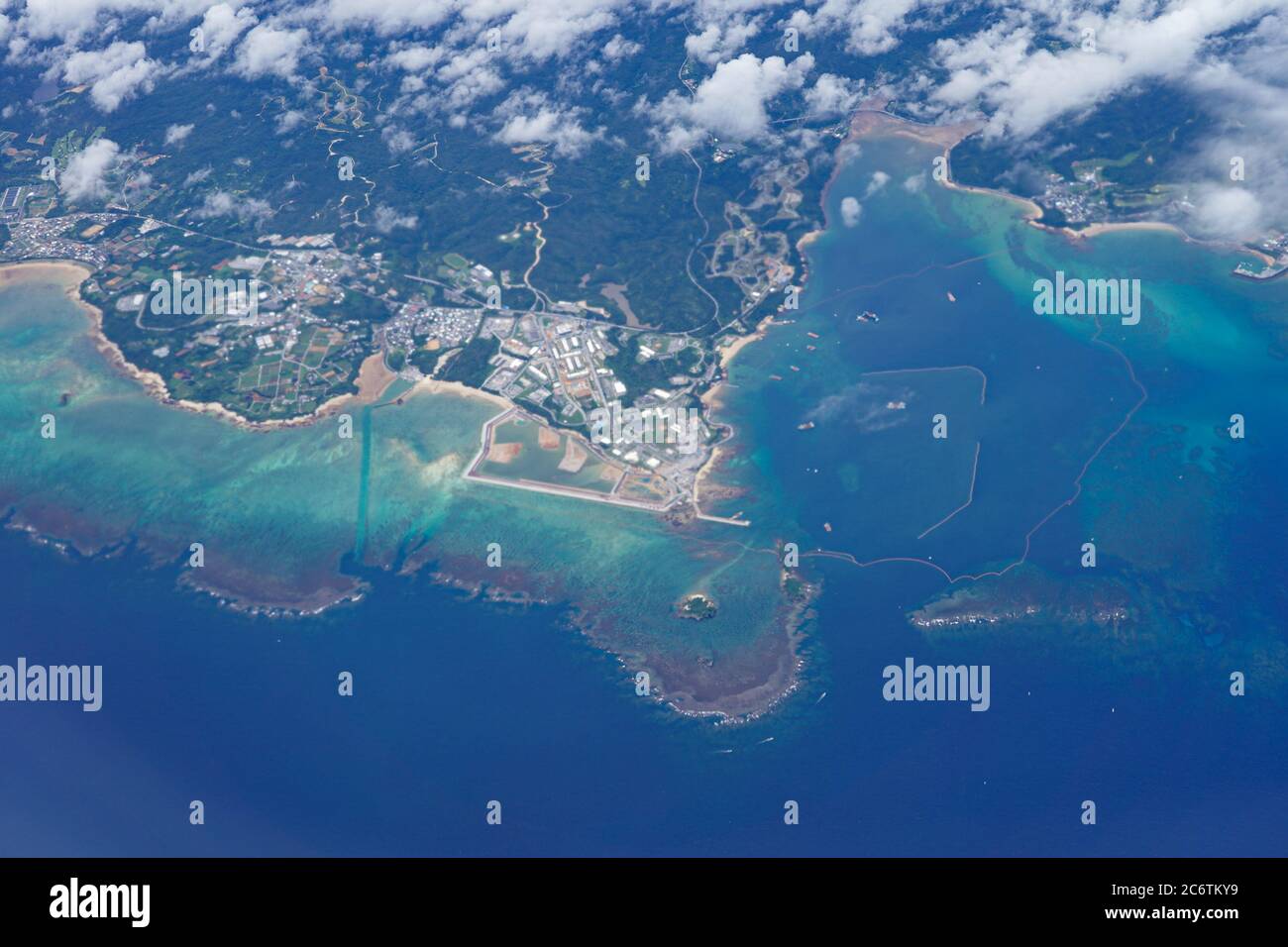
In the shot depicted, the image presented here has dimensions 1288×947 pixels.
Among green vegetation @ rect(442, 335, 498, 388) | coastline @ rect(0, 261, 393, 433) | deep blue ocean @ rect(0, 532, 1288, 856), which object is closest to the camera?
deep blue ocean @ rect(0, 532, 1288, 856)

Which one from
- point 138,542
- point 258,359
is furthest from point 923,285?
point 138,542

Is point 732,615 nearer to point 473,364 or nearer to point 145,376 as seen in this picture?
point 473,364

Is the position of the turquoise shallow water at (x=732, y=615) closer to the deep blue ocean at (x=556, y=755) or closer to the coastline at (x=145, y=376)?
the deep blue ocean at (x=556, y=755)

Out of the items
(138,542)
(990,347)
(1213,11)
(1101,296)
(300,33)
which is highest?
(300,33)

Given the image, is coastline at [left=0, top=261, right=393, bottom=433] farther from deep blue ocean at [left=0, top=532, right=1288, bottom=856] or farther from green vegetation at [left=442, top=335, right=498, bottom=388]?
deep blue ocean at [left=0, top=532, right=1288, bottom=856]

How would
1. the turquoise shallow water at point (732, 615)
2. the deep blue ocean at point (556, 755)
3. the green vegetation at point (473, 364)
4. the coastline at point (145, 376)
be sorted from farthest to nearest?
1. the green vegetation at point (473, 364)
2. the coastline at point (145, 376)
3. the turquoise shallow water at point (732, 615)
4. the deep blue ocean at point (556, 755)

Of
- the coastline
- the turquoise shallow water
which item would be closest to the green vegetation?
the turquoise shallow water

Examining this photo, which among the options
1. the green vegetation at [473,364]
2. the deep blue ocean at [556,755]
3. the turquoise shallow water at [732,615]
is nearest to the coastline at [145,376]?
the turquoise shallow water at [732,615]

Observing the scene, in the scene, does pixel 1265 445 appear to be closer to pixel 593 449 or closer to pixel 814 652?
pixel 814 652

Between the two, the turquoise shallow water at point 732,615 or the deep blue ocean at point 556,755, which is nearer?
the deep blue ocean at point 556,755
